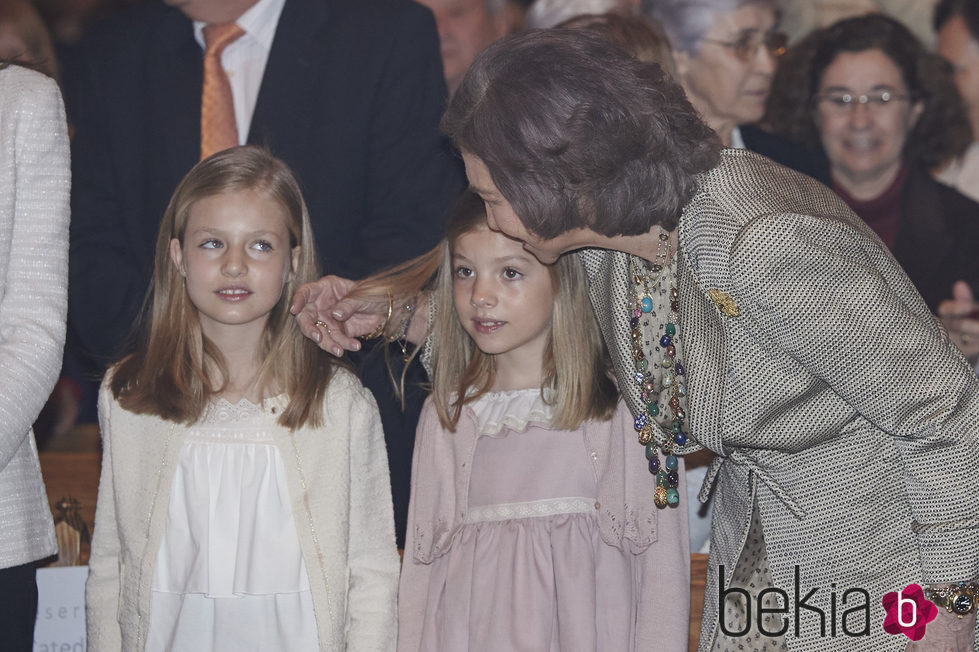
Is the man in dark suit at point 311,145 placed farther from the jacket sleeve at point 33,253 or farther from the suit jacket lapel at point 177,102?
the jacket sleeve at point 33,253

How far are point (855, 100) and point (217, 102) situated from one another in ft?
7.12

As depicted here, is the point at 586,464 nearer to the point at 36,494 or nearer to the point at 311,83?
the point at 36,494

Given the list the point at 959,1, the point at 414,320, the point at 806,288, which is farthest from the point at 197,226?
the point at 959,1

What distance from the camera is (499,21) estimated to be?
143 inches

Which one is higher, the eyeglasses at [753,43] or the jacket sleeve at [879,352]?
the eyeglasses at [753,43]

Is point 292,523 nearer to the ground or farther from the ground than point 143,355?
nearer to the ground

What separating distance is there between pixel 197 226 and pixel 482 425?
2.54ft

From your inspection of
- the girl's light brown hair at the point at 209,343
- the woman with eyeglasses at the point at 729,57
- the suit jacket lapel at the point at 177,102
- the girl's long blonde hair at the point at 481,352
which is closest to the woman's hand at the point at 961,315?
the woman with eyeglasses at the point at 729,57

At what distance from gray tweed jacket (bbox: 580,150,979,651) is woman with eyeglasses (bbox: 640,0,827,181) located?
1.90 meters

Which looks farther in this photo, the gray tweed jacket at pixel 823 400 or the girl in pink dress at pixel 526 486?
the girl in pink dress at pixel 526 486

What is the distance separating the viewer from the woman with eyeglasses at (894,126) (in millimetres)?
3590

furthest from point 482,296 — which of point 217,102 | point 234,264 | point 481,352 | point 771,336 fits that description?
point 217,102

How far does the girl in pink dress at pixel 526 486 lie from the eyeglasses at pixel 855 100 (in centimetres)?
173

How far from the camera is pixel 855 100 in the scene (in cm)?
360
